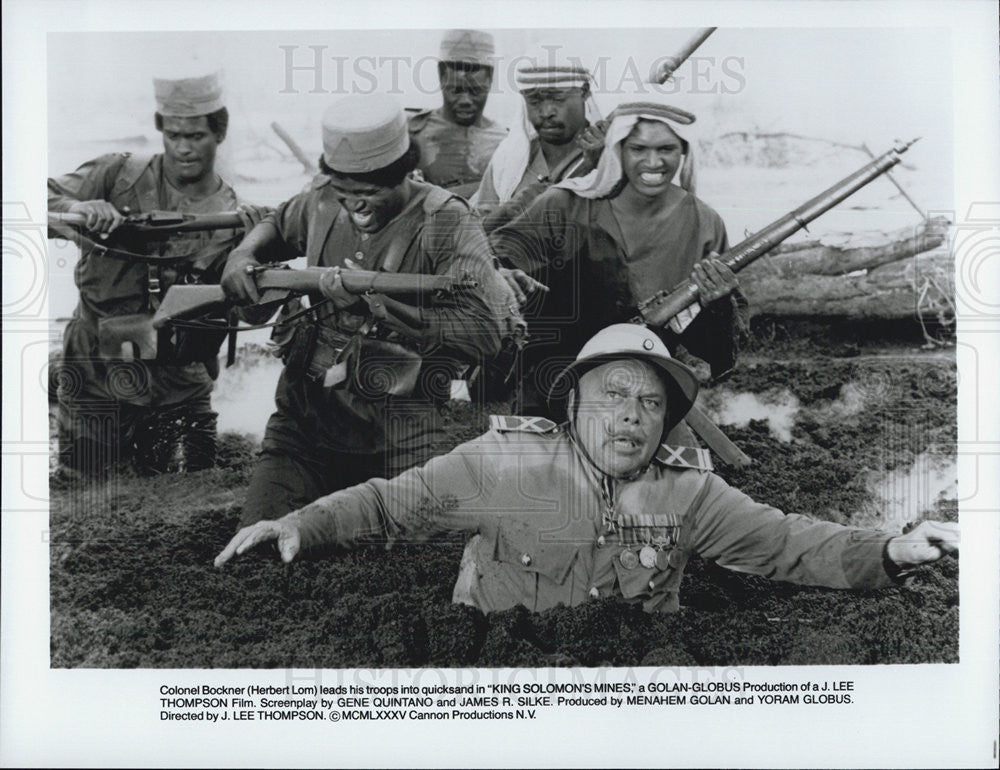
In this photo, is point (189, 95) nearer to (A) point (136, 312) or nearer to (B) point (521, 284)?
(A) point (136, 312)

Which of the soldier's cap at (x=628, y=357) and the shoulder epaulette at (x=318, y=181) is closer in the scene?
the soldier's cap at (x=628, y=357)

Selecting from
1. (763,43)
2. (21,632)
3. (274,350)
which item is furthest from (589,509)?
(21,632)

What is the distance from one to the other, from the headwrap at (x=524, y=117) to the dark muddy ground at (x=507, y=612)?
1019 mm

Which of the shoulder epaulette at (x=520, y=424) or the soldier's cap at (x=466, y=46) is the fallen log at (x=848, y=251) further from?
the soldier's cap at (x=466, y=46)

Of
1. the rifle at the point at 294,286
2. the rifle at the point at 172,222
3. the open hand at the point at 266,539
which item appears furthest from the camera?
the rifle at the point at 172,222

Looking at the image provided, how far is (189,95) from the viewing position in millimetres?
4492

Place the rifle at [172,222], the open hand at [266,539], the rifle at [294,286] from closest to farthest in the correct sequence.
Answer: the open hand at [266,539] < the rifle at [294,286] < the rifle at [172,222]

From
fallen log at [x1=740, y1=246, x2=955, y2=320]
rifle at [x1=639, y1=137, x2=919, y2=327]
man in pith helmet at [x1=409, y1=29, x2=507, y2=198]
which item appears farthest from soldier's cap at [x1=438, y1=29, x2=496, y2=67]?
fallen log at [x1=740, y1=246, x2=955, y2=320]

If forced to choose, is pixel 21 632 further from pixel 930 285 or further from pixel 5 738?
pixel 930 285

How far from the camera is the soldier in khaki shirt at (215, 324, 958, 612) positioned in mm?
4336

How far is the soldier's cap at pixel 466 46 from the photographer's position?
4.46 m

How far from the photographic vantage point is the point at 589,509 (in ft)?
14.3

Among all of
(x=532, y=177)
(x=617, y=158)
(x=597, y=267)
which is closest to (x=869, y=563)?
(x=597, y=267)

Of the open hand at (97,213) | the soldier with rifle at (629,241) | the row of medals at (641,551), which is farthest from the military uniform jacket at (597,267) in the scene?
the open hand at (97,213)
